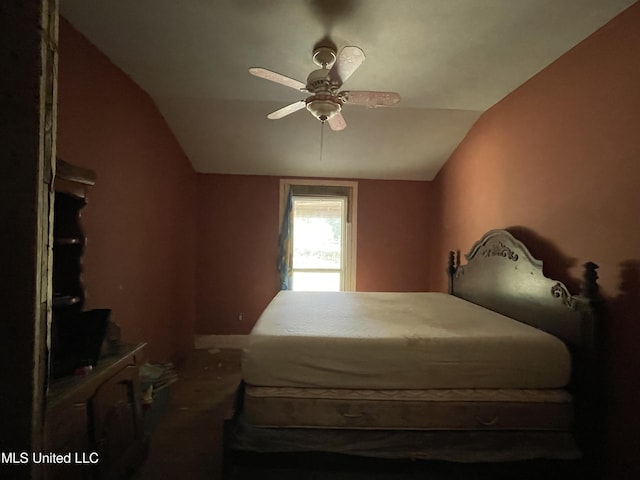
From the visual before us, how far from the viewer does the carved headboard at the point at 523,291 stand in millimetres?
1644

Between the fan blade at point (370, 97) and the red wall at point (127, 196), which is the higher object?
the fan blade at point (370, 97)

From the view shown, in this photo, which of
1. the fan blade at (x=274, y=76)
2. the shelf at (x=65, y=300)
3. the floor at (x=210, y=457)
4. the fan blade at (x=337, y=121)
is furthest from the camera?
the fan blade at (x=337, y=121)

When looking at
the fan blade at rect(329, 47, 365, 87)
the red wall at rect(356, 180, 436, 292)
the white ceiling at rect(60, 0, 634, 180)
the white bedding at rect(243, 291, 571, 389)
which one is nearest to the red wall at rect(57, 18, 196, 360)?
the white ceiling at rect(60, 0, 634, 180)

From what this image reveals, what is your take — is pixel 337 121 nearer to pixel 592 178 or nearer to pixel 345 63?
pixel 345 63

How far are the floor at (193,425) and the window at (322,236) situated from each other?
1.46 meters

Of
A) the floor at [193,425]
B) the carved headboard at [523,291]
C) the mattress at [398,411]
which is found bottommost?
the floor at [193,425]

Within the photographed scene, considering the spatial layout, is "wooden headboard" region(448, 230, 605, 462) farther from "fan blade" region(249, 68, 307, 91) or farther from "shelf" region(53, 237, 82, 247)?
"shelf" region(53, 237, 82, 247)

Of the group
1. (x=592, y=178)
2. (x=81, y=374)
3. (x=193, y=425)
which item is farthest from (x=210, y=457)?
(x=592, y=178)

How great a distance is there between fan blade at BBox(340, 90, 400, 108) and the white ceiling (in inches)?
12.7

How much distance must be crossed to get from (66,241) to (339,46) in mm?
1795

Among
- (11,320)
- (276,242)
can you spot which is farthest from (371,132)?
(11,320)

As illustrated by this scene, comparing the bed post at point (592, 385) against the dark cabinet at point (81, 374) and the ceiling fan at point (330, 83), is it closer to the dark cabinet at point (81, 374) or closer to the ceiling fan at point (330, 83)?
the ceiling fan at point (330, 83)

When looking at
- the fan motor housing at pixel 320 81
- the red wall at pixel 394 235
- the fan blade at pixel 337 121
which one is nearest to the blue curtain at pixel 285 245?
the red wall at pixel 394 235

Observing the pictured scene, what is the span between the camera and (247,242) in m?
4.26
